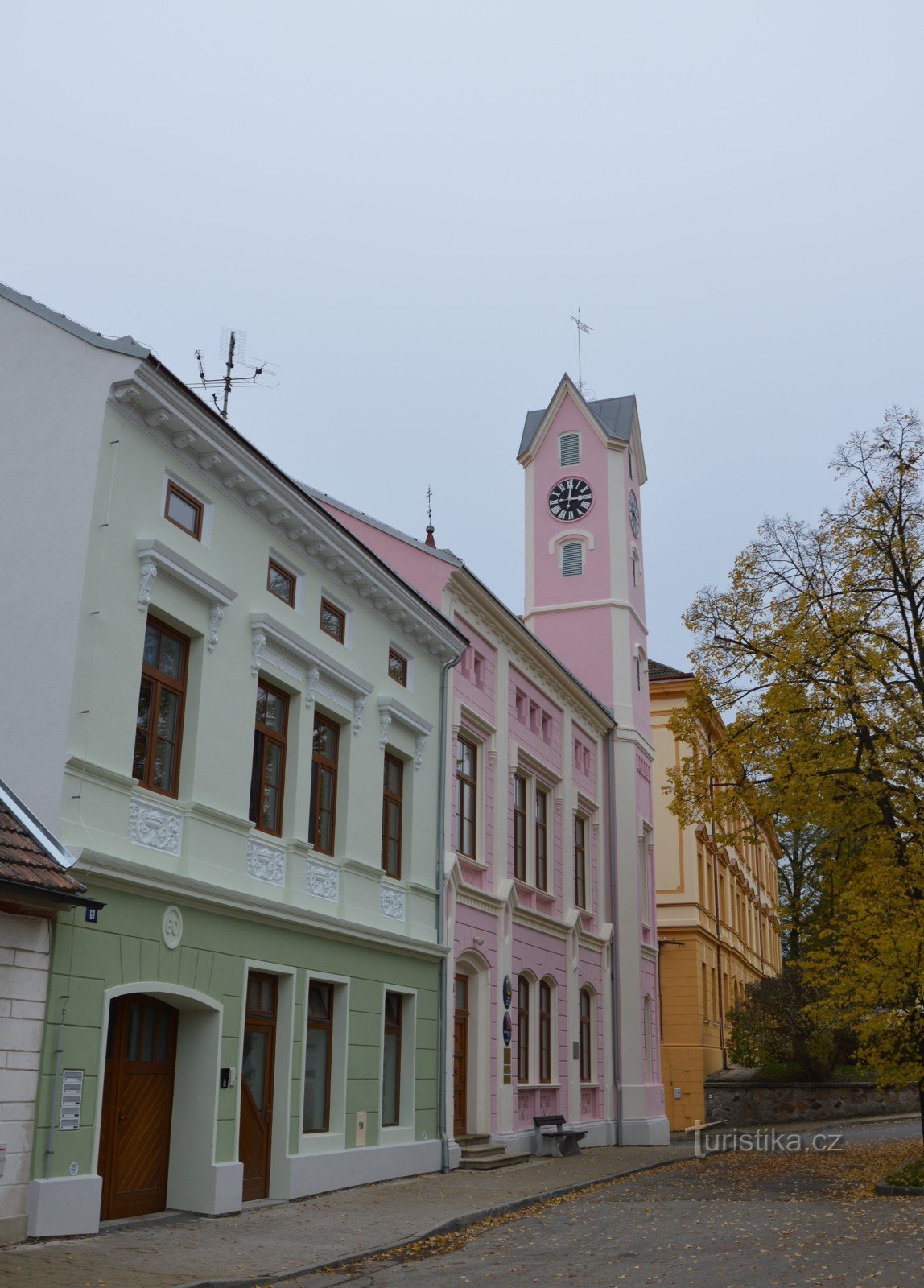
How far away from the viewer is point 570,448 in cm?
3369

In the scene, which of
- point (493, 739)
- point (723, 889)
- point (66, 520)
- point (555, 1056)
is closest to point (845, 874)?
point (493, 739)

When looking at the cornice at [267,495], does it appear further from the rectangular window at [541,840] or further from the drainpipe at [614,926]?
the drainpipe at [614,926]

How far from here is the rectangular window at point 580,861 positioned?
1131 inches

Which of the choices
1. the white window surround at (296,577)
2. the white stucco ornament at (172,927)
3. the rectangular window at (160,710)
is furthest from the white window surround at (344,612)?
the white stucco ornament at (172,927)

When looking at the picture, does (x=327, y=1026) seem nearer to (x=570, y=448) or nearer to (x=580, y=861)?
(x=580, y=861)

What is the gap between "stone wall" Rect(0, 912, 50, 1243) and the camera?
10.8 meters

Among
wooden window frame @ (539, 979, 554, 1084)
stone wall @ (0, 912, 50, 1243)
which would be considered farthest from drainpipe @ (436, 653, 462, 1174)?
stone wall @ (0, 912, 50, 1243)

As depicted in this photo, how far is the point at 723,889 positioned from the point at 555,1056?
67.1 feet

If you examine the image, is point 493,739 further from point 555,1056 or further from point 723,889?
point 723,889

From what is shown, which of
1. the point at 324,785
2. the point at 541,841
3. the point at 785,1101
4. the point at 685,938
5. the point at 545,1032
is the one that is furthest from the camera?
the point at 685,938

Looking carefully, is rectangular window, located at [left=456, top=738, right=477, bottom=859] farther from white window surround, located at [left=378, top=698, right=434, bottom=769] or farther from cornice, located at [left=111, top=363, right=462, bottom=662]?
cornice, located at [left=111, top=363, right=462, bottom=662]

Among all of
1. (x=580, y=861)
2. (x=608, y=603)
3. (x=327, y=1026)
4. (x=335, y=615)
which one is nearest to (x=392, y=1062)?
(x=327, y=1026)

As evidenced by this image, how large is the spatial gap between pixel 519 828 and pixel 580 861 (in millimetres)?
4442

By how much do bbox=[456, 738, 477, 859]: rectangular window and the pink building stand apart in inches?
1.5
